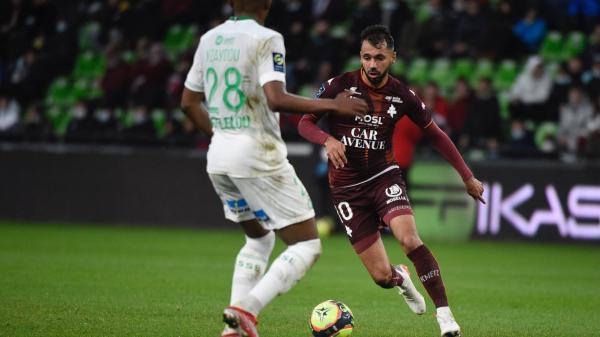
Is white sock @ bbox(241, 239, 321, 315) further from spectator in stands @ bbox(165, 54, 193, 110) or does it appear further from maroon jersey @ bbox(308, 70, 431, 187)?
spectator in stands @ bbox(165, 54, 193, 110)

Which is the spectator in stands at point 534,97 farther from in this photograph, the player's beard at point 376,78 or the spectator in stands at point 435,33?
the player's beard at point 376,78

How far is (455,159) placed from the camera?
8531mm

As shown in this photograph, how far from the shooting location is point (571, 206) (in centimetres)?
1783

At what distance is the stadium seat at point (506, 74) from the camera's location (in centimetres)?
2030

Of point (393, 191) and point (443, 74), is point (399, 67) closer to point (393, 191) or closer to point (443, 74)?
point (443, 74)

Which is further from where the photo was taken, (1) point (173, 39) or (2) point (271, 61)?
(1) point (173, 39)

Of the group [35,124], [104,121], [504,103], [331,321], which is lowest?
[35,124]

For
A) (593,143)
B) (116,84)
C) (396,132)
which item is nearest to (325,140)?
(396,132)

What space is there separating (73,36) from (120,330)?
57.1 ft

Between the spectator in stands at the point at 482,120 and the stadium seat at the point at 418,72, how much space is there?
192cm

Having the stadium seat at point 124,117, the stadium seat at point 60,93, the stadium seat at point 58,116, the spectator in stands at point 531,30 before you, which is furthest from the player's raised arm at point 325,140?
the stadium seat at point 60,93

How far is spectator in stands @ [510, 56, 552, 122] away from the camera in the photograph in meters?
19.2

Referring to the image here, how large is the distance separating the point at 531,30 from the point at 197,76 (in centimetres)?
1415

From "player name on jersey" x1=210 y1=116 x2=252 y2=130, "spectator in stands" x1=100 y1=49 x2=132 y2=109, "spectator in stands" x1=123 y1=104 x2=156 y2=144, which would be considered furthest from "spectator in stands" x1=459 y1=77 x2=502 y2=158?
"player name on jersey" x1=210 y1=116 x2=252 y2=130
